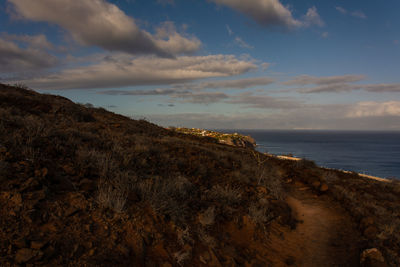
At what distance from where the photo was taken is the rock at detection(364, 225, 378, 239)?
20.2 feet

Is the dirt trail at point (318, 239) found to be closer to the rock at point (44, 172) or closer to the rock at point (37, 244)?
the rock at point (37, 244)

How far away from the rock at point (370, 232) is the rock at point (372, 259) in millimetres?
1433

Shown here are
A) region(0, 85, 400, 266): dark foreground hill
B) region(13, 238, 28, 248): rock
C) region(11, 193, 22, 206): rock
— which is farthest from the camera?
region(11, 193, 22, 206): rock

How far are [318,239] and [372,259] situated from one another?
1421 millimetres

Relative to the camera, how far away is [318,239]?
6.14 meters

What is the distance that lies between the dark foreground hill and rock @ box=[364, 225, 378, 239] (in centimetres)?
3

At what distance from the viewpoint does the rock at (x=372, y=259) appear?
15.5ft

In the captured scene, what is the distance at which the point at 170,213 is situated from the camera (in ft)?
16.0

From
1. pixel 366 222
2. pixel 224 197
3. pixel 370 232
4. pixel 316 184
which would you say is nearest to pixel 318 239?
pixel 370 232

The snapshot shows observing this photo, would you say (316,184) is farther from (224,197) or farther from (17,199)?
(17,199)

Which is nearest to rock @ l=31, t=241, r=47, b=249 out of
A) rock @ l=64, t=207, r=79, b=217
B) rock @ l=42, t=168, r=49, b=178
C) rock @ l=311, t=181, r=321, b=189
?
rock @ l=64, t=207, r=79, b=217

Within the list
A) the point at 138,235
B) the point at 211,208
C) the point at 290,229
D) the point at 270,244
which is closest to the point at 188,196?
the point at 211,208

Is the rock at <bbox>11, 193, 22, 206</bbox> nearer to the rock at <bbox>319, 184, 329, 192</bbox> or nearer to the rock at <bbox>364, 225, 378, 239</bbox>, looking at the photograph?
the rock at <bbox>364, 225, 378, 239</bbox>

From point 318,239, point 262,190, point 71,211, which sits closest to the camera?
point 71,211
